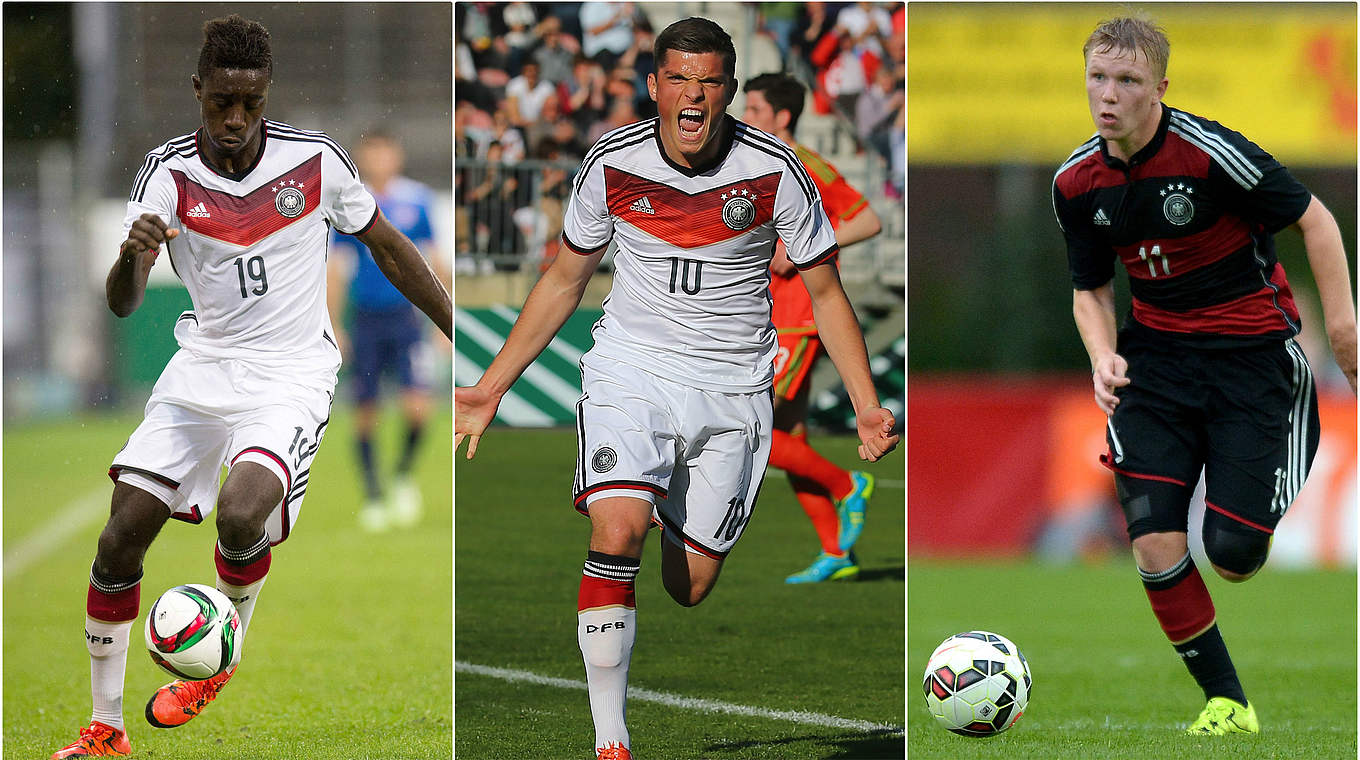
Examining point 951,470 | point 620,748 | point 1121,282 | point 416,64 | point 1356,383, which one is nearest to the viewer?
point 620,748

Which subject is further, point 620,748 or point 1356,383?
point 1356,383

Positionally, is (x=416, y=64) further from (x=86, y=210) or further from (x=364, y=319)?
(x=86, y=210)

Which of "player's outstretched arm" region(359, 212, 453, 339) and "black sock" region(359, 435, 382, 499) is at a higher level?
"player's outstretched arm" region(359, 212, 453, 339)

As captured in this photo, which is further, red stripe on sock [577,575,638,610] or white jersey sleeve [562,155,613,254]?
white jersey sleeve [562,155,613,254]

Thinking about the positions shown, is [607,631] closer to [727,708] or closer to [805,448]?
[727,708]

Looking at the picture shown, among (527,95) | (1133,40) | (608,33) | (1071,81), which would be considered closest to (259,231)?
(1133,40)

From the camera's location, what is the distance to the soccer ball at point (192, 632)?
4270 mm

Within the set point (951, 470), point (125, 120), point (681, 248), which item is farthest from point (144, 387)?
point (951, 470)

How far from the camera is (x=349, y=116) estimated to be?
5.57m

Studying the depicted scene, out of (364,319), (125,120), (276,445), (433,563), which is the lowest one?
(433,563)

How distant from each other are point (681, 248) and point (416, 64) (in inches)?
80.2

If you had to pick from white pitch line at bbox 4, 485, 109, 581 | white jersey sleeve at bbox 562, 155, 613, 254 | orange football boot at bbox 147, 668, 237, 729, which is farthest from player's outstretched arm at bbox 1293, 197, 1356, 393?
white pitch line at bbox 4, 485, 109, 581

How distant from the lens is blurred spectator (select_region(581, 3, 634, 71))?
34.3 feet

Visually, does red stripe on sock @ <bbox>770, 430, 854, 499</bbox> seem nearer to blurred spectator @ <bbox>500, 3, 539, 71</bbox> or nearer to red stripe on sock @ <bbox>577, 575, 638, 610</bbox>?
red stripe on sock @ <bbox>577, 575, 638, 610</bbox>
